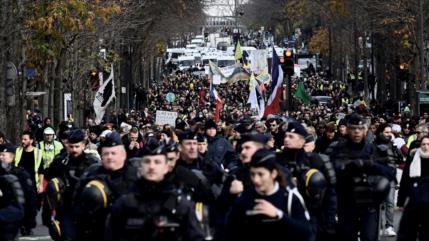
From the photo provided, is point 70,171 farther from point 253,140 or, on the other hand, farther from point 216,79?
point 216,79

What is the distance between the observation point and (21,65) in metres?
38.8

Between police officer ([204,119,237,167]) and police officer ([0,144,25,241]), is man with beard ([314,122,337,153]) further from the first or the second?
police officer ([0,144,25,241])

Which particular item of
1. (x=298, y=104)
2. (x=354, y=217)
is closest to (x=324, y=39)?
(x=298, y=104)

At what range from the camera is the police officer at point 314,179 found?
13.7 metres

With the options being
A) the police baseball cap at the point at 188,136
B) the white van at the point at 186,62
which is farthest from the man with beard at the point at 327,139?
the white van at the point at 186,62

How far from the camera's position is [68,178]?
1485cm

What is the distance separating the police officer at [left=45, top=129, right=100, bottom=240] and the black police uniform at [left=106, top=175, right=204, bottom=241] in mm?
4206

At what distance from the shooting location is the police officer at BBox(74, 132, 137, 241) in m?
12.3

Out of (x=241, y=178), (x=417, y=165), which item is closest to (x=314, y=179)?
(x=241, y=178)

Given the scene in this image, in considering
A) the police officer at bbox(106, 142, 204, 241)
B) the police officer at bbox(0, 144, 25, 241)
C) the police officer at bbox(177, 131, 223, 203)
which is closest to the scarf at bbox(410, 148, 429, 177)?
the police officer at bbox(177, 131, 223, 203)

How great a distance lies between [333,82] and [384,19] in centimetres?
3907

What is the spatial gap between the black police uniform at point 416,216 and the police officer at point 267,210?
0.82 meters

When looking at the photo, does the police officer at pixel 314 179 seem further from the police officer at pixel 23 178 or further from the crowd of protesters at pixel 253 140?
the police officer at pixel 23 178

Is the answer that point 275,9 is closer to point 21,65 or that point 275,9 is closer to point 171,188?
point 21,65
